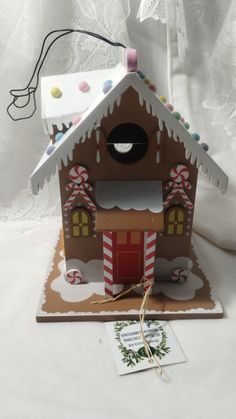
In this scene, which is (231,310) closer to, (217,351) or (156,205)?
(217,351)

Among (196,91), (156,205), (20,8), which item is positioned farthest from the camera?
(196,91)

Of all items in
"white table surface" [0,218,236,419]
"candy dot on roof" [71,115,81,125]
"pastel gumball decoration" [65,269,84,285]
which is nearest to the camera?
"white table surface" [0,218,236,419]

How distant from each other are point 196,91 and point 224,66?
0.41ft

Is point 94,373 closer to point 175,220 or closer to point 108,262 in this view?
point 108,262

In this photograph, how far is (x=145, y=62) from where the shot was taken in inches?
46.3

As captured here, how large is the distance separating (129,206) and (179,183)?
123mm

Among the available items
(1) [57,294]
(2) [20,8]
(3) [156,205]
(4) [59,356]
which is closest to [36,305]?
(1) [57,294]

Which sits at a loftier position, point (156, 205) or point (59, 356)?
point (156, 205)

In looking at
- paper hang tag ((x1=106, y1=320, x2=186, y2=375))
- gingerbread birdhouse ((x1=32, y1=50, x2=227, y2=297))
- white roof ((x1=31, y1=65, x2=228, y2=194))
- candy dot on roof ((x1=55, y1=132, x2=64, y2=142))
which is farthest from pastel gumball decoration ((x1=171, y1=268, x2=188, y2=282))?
candy dot on roof ((x1=55, y1=132, x2=64, y2=142))

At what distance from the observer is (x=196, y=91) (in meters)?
1.23

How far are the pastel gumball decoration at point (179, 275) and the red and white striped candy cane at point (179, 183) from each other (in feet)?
0.49

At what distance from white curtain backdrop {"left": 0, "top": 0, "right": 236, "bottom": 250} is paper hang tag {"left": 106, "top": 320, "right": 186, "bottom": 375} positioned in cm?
37

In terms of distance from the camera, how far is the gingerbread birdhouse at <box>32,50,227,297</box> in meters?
Result: 0.80

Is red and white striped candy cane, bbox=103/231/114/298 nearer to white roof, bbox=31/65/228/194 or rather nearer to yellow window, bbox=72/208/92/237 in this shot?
yellow window, bbox=72/208/92/237
